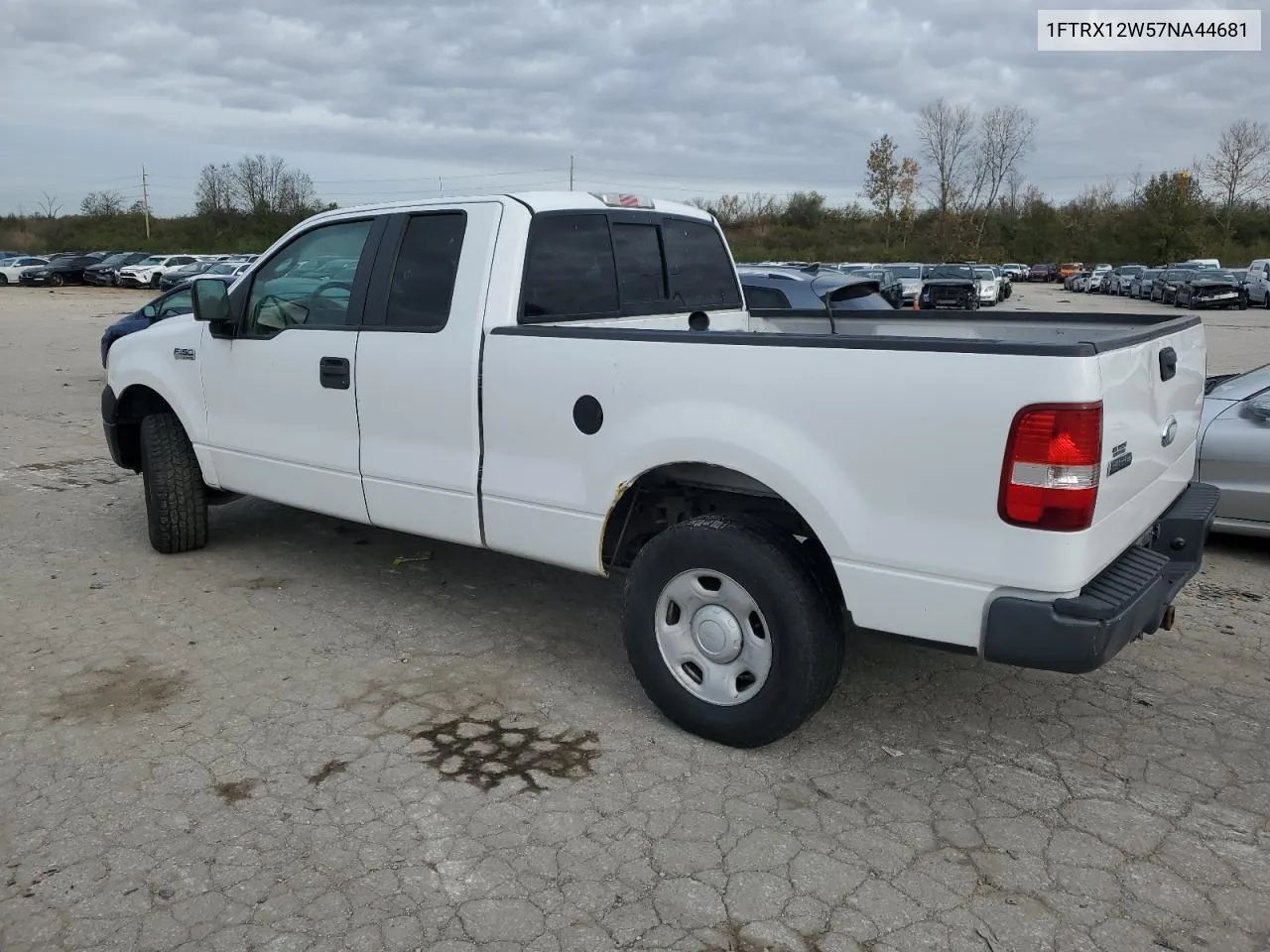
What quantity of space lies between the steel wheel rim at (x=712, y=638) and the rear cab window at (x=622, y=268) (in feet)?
4.49

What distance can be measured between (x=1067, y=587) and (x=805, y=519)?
0.81 meters

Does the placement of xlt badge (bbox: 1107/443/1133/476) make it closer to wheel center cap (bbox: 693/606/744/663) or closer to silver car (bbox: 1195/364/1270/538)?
wheel center cap (bbox: 693/606/744/663)

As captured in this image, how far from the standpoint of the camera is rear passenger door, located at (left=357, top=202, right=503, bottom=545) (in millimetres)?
4238

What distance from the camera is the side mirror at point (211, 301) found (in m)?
5.07

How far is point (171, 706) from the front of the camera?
409cm

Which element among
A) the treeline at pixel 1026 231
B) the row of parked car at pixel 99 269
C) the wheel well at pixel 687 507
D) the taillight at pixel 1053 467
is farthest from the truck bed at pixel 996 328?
the treeline at pixel 1026 231

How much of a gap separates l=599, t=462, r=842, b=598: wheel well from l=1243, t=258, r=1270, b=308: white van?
127 feet

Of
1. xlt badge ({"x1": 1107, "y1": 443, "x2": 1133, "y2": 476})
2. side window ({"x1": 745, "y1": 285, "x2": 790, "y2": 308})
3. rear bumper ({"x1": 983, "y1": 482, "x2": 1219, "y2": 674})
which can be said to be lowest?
rear bumper ({"x1": 983, "y1": 482, "x2": 1219, "y2": 674})

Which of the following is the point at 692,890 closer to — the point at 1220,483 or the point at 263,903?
the point at 263,903

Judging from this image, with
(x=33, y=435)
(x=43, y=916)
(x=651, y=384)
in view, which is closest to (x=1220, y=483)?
(x=651, y=384)

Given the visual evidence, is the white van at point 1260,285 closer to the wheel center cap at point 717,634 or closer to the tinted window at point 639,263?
the tinted window at point 639,263

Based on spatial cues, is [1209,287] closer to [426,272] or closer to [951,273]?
[951,273]

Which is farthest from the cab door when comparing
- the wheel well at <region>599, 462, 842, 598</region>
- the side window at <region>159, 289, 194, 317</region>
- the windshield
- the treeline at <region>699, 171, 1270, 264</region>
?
the treeline at <region>699, 171, 1270, 264</region>

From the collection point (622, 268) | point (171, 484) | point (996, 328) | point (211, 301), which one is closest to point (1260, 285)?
point (996, 328)
